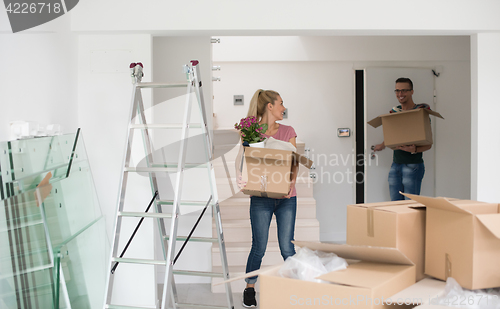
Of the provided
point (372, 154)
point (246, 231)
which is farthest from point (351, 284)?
point (372, 154)

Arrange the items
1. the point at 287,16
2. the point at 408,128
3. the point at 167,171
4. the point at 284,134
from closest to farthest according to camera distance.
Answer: the point at 167,171
the point at 287,16
the point at 284,134
the point at 408,128

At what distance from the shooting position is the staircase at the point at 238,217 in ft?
10.5

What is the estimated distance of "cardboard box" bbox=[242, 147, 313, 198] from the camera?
2.30m

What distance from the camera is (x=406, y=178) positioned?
152 inches

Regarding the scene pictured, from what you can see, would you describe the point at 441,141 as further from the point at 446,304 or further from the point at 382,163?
the point at 446,304

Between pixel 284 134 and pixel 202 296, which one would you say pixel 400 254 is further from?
pixel 202 296

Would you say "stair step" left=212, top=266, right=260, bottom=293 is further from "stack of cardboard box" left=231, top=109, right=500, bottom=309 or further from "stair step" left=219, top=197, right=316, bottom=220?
"stack of cardboard box" left=231, top=109, right=500, bottom=309

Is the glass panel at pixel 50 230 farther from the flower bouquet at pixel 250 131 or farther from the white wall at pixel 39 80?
the flower bouquet at pixel 250 131

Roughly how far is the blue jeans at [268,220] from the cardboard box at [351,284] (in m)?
1.27

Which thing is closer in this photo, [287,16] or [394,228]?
[394,228]

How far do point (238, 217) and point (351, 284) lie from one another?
8.53 feet

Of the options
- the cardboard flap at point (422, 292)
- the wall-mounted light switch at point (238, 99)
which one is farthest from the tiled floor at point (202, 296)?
the wall-mounted light switch at point (238, 99)

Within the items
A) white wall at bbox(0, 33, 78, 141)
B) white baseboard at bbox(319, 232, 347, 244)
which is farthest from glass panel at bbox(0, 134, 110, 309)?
white baseboard at bbox(319, 232, 347, 244)

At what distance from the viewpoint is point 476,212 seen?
129cm
